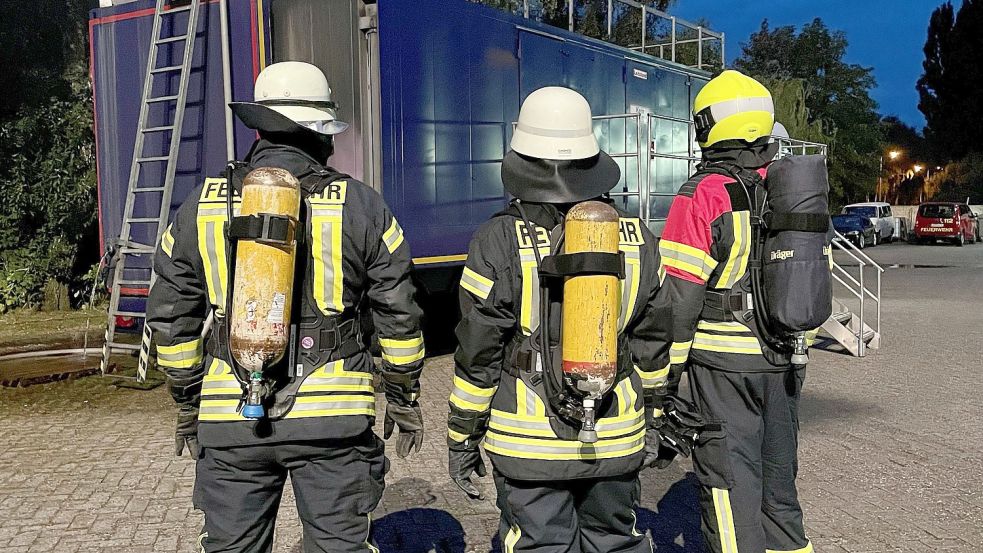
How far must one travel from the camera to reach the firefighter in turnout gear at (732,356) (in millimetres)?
3197

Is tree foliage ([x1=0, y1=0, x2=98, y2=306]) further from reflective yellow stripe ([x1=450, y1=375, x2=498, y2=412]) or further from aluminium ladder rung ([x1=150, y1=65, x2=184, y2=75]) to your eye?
reflective yellow stripe ([x1=450, y1=375, x2=498, y2=412])

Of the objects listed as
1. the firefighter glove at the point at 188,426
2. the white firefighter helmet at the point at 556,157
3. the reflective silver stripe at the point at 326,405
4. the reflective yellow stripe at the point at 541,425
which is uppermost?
the white firefighter helmet at the point at 556,157

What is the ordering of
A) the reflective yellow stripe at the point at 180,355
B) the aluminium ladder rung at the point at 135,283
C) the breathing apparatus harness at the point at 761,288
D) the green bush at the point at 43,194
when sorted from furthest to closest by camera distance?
the green bush at the point at 43,194
the aluminium ladder rung at the point at 135,283
the breathing apparatus harness at the point at 761,288
the reflective yellow stripe at the point at 180,355

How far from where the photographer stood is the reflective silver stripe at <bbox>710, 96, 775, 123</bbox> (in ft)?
11.1

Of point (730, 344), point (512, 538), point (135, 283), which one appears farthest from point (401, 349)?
point (135, 283)

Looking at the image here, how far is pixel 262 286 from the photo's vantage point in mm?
2443

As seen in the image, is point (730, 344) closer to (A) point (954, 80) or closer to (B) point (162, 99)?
(B) point (162, 99)

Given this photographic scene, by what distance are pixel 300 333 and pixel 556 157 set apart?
99cm

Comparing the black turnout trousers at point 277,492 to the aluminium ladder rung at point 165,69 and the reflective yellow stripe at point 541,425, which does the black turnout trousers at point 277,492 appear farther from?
the aluminium ladder rung at point 165,69

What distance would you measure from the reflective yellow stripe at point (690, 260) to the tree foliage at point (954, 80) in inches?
2007

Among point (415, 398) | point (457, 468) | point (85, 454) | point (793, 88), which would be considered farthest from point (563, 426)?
point (793, 88)

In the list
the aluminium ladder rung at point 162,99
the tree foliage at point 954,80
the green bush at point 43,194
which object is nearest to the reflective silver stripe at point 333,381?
the aluminium ladder rung at point 162,99

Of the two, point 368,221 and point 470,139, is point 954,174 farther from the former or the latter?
point 368,221

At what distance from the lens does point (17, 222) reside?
12.1 m
